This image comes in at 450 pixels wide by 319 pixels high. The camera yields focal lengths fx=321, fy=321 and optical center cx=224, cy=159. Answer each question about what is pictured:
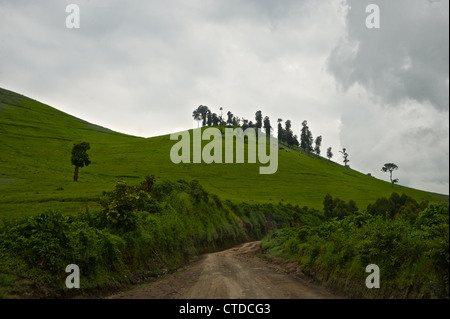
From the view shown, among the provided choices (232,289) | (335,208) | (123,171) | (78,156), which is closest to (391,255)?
(232,289)

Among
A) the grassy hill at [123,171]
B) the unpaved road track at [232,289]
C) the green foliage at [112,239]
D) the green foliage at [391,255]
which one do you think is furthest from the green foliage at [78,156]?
the green foliage at [391,255]

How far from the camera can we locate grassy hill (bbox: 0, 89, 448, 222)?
60.4 meters

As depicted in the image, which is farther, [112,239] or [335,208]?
[335,208]

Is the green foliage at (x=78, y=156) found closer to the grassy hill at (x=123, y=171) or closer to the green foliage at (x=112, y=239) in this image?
the grassy hill at (x=123, y=171)

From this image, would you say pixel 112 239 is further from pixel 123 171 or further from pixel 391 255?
pixel 123 171

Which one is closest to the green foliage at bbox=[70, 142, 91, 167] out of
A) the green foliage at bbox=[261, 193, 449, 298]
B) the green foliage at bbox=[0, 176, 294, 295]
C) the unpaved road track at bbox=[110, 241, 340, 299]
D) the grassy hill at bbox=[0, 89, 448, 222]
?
the grassy hill at bbox=[0, 89, 448, 222]

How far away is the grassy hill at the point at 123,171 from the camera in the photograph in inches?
2377

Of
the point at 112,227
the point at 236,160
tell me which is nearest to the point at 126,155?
the point at 236,160

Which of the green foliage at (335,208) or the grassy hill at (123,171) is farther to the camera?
the green foliage at (335,208)

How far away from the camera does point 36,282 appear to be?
13.3m

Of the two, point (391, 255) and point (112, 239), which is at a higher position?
point (391, 255)

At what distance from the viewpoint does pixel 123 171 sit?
97.8 meters

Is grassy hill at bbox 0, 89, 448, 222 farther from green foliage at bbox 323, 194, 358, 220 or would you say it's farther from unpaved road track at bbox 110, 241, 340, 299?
unpaved road track at bbox 110, 241, 340, 299
